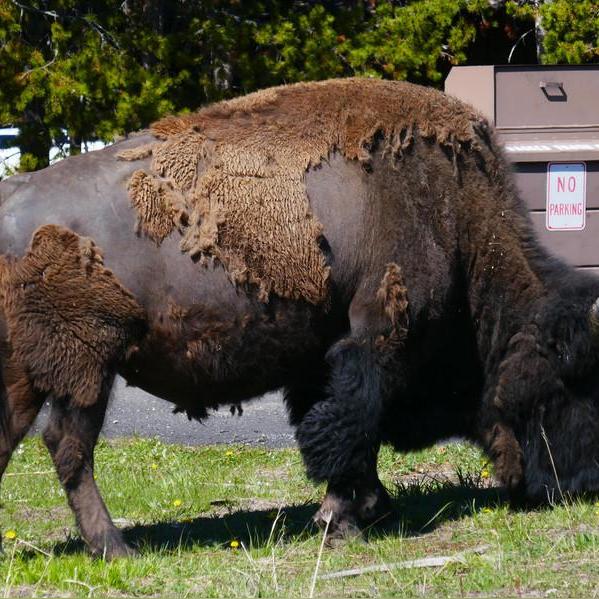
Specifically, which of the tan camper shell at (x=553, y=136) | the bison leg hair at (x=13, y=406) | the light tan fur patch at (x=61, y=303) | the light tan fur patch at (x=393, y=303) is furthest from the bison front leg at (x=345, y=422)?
the tan camper shell at (x=553, y=136)

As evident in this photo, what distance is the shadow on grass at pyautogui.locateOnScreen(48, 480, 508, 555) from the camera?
582 centimetres

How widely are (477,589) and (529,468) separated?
1.67 meters

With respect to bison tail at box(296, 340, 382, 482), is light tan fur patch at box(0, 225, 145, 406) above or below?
above

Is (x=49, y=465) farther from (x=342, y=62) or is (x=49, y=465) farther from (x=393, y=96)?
(x=342, y=62)

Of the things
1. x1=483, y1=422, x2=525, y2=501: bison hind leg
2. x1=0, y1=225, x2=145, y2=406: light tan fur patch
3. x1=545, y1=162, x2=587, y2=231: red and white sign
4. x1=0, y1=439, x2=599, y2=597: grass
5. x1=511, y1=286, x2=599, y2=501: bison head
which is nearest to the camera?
x1=0, y1=439, x2=599, y2=597: grass

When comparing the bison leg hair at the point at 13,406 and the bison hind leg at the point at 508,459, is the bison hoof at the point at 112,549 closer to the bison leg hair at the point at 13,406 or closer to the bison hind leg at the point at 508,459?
the bison leg hair at the point at 13,406

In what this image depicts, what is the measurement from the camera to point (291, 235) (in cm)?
557

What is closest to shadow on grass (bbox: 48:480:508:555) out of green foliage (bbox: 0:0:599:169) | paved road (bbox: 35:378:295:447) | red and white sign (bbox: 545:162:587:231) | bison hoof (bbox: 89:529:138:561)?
bison hoof (bbox: 89:529:138:561)

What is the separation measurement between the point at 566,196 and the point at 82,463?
5087 millimetres

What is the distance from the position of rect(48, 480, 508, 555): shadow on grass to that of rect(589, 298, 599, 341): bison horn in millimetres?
1070

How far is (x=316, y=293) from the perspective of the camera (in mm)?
5660

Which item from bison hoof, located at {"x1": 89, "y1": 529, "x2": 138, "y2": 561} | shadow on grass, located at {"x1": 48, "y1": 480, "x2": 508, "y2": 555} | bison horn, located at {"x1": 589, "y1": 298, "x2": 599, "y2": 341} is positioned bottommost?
shadow on grass, located at {"x1": 48, "y1": 480, "x2": 508, "y2": 555}

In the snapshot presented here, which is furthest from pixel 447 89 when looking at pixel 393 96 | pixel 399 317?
pixel 399 317

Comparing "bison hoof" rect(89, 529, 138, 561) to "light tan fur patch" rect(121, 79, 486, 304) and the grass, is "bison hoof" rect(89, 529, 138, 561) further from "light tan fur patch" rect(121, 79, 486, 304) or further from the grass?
"light tan fur patch" rect(121, 79, 486, 304)
